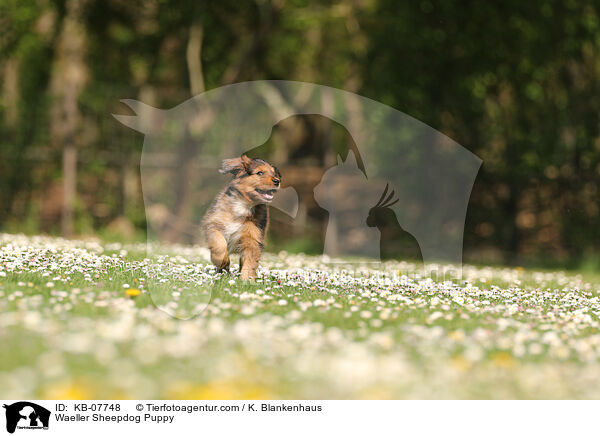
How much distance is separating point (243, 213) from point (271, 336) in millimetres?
2100

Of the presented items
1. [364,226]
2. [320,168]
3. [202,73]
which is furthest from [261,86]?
[364,226]

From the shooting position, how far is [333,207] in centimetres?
1180

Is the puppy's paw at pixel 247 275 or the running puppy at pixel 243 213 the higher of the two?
the running puppy at pixel 243 213

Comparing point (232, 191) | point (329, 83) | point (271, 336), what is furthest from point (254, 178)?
point (329, 83)

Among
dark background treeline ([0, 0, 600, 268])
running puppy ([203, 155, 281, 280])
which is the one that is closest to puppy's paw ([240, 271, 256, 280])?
running puppy ([203, 155, 281, 280])

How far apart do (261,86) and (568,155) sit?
5845mm

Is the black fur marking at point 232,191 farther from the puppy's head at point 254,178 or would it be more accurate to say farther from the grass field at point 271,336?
the grass field at point 271,336

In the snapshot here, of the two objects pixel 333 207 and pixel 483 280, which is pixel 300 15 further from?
pixel 483 280

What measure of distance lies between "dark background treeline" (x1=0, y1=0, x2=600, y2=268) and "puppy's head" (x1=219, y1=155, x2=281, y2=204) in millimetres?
6282

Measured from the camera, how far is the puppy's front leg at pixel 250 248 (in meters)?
6.01

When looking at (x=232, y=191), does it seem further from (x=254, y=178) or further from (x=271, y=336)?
(x=271, y=336)
